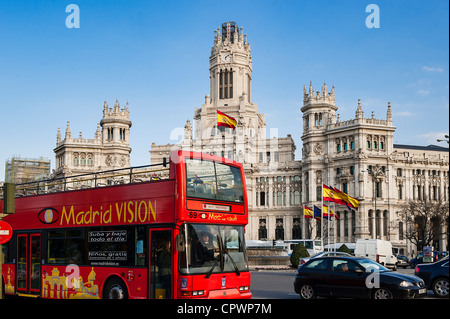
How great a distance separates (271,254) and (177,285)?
41.4m

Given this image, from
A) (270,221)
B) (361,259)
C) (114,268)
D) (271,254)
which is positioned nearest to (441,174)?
(270,221)

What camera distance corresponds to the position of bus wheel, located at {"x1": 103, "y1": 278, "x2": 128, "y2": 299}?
18031 millimetres

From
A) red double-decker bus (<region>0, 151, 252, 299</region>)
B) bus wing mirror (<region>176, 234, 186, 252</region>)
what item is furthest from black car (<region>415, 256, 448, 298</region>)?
bus wing mirror (<region>176, 234, 186, 252</region>)

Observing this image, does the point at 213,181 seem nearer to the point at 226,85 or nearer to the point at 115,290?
the point at 115,290

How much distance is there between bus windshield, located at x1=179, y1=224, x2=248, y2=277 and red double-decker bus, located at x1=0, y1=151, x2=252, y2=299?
3cm

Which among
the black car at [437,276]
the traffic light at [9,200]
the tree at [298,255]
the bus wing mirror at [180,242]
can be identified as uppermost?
the traffic light at [9,200]

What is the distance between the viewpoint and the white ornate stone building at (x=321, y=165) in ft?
273

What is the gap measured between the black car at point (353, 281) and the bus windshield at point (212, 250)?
161 inches

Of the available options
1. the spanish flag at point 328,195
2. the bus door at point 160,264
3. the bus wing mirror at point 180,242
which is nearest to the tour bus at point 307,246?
the spanish flag at point 328,195

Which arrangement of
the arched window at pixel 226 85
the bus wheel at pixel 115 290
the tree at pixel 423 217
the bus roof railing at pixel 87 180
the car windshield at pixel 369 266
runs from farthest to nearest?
the arched window at pixel 226 85
the tree at pixel 423 217
the car windshield at pixel 369 266
the bus roof railing at pixel 87 180
the bus wheel at pixel 115 290

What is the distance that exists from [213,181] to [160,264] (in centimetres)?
309

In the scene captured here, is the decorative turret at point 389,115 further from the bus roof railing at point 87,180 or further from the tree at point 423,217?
the bus roof railing at point 87,180

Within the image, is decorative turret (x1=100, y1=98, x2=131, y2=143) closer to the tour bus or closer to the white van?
the tour bus

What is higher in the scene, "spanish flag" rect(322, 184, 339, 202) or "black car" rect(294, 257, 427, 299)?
"spanish flag" rect(322, 184, 339, 202)
